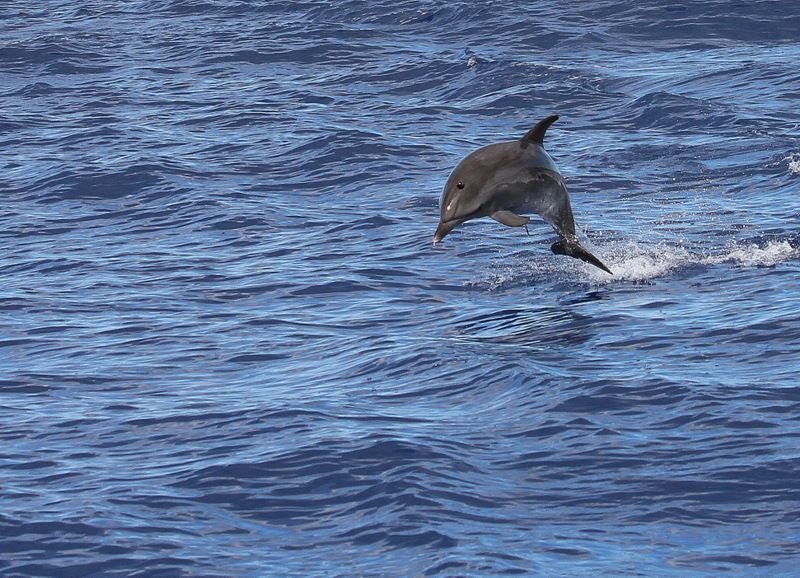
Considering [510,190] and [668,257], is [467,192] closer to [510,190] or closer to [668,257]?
[510,190]

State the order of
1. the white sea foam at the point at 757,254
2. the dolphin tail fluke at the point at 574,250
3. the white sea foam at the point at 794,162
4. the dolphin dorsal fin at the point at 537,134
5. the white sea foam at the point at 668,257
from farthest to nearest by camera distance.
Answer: the white sea foam at the point at 794,162 < the white sea foam at the point at 757,254 < the white sea foam at the point at 668,257 < the dolphin tail fluke at the point at 574,250 < the dolphin dorsal fin at the point at 537,134

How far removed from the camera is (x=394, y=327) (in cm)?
1120

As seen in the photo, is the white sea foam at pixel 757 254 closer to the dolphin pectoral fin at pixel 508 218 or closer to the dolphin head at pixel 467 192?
the dolphin pectoral fin at pixel 508 218

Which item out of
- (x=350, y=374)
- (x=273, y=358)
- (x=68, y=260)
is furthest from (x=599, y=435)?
(x=68, y=260)

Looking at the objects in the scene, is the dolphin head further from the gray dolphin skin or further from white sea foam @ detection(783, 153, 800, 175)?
white sea foam @ detection(783, 153, 800, 175)

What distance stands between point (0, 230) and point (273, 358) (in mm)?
5952

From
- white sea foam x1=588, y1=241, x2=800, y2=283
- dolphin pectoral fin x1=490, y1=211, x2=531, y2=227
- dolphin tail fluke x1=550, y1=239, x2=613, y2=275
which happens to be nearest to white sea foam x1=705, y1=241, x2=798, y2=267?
white sea foam x1=588, y1=241, x2=800, y2=283

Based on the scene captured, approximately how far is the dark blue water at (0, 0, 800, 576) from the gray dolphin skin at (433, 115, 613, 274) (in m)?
0.95

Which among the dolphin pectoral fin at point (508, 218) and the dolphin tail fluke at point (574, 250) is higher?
the dolphin pectoral fin at point (508, 218)

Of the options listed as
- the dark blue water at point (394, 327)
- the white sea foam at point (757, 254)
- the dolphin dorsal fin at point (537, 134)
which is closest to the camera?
the dark blue water at point (394, 327)

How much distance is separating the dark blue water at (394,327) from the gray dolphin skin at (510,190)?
0.95m

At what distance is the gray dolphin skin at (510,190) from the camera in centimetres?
963

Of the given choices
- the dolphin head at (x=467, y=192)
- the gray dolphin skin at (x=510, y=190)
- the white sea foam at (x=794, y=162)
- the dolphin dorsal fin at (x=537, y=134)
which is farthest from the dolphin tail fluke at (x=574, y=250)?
the white sea foam at (x=794, y=162)

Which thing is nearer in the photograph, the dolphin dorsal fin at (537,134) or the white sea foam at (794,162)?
the dolphin dorsal fin at (537,134)
